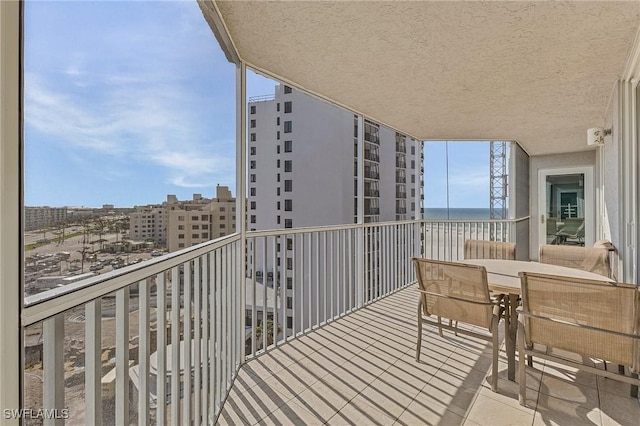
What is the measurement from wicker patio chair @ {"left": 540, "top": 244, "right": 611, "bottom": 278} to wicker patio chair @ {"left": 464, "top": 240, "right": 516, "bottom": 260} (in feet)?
0.96

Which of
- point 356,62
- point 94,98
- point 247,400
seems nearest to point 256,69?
point 356,62

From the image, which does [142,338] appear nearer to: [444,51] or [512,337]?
[512,337]

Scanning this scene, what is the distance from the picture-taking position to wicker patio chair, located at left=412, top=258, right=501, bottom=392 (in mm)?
2193

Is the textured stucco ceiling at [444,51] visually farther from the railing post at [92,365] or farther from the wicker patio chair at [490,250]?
the railing post at [92,365]

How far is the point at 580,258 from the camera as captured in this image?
3117mm

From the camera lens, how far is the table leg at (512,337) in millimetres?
2273

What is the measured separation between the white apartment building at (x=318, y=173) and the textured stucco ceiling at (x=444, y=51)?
4.33 feet

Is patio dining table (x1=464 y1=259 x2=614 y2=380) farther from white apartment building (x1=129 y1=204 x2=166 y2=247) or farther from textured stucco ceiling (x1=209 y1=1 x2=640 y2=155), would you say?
white apartment building (x1=129 y1=204 x2=166 y2=247)

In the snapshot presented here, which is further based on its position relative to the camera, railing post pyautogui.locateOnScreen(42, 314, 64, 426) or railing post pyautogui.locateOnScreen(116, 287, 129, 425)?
railing post pyautogui.locateOnScreen(116, 287, 129, 425)

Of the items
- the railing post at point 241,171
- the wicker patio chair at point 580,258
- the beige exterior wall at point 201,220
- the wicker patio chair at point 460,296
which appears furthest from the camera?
A: the wicker patio chair at point 580,258

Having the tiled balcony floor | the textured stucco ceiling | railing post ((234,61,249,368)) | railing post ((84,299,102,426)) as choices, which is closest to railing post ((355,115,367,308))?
the textured stucco ceiling

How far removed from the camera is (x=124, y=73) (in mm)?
959

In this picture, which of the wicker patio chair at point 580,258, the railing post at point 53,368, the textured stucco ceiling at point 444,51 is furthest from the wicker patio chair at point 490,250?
the railing post at point 53,368

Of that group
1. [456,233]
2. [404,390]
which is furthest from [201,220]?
[456,233]
